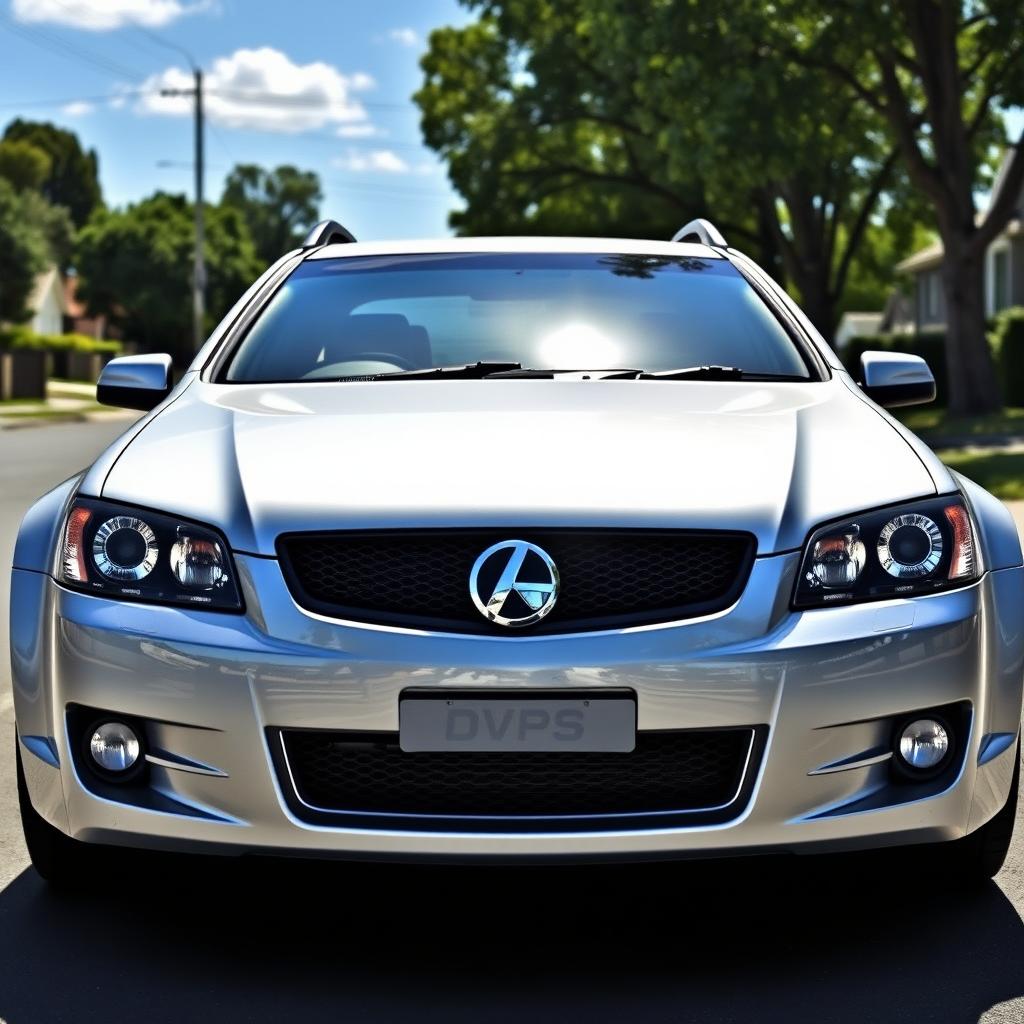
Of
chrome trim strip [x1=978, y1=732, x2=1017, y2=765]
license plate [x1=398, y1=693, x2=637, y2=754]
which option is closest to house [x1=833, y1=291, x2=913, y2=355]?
chrome trim strip [x1=978, y1=732, x2=1017, y2=765]

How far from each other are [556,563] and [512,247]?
220cm

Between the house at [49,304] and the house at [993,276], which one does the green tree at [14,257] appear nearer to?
the house at [49,304]

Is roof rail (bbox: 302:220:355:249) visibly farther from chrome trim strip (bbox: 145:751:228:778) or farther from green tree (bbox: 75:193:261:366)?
green tree (bbox: 75:193:261:366)

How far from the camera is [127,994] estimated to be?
3514 mm

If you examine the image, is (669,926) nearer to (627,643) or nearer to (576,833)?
(576,833)

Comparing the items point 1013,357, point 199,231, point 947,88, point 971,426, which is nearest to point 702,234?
point 971,426

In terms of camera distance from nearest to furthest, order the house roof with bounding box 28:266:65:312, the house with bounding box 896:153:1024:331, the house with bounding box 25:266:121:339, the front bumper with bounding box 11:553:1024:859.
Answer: the front bumper with bounding box 11:553:1024:859, the house with bounding box 896:153:1024:331, the house roof with bounding box 28:266:65:312, the house with bounding box 25:266:121:339

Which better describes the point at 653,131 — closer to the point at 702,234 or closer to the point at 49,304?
the point at 702,234

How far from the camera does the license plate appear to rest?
3.43 metres

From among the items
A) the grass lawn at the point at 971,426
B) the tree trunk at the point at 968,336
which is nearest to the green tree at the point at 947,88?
the tree trunk at the point at 968,336

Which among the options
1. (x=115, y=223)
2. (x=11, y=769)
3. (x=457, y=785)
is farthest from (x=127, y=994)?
(x=115, y=223)

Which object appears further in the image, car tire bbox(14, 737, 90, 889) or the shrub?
the shrub

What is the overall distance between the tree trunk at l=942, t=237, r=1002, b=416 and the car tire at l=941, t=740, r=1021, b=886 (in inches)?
1005

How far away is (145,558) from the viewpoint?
365cm
